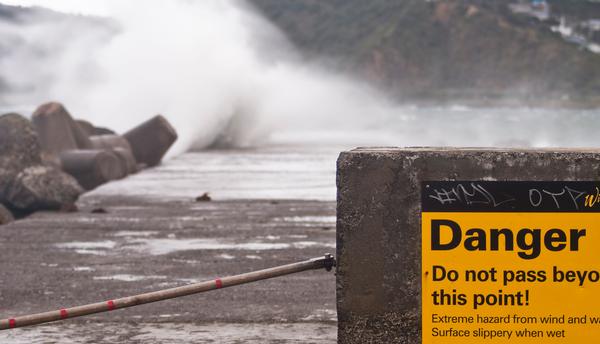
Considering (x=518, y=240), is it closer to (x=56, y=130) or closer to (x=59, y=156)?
(x=59, y=156)

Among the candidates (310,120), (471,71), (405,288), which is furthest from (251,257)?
(471,71)

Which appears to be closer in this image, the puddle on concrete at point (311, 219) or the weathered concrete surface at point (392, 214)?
the weathered concrete surface at point (392, 214)

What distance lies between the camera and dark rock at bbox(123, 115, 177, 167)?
84.2ft

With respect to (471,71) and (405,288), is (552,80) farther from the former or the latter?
(405,288)

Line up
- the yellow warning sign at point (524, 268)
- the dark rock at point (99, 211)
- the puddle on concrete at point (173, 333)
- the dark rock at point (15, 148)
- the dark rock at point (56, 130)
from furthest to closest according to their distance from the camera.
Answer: the dark rock at point (56, 130) → the dark rock at point (15, 148) → the dark rock at point (99, 211) → the puddle on concrete at point (173, 333) → the yellow warning sign at point (524, 268)

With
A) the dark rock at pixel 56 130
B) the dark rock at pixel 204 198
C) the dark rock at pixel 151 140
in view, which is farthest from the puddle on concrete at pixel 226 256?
the dark rock at pixel 151 140

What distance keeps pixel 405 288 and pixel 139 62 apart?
38583 mm

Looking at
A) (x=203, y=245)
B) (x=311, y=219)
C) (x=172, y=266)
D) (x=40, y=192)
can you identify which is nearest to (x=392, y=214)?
(x=172, y=266)

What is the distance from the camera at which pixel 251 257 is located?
1080 cm

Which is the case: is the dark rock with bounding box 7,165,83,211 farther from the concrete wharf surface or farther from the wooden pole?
the wooden pole

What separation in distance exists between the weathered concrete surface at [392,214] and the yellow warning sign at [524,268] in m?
0.14

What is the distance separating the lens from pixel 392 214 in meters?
5.84

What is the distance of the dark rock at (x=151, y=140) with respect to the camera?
84.2 ft

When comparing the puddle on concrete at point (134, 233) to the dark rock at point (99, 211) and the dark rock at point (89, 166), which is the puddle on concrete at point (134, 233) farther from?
the dark rock at point (89, 166)
